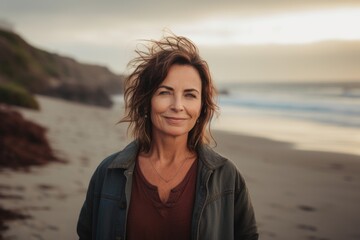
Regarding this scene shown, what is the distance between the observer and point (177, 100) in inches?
97.0

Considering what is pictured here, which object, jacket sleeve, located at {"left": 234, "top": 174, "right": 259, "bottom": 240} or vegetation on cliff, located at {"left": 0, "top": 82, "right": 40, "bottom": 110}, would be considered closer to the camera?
jacket sleeve, located at {"left": 234, "top": 174, "right": 259, "bottom": 240}

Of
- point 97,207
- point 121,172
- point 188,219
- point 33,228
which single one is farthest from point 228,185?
point 33,228

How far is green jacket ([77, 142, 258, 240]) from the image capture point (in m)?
2.40

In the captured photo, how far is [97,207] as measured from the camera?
2.59 metres

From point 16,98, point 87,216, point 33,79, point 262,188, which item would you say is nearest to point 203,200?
point 87,216

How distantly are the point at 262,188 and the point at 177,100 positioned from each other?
17.8ft

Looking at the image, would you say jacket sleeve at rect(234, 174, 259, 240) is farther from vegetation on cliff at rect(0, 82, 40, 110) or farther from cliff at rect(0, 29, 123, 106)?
cliff at rect(0, 29, 123, 106)

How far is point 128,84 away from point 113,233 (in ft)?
3.28

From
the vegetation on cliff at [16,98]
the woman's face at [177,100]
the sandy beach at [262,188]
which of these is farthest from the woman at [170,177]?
the vegetation on cliff at [16,98]

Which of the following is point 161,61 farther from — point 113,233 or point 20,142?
point 20,142

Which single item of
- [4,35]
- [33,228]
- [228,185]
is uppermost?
[4,35]

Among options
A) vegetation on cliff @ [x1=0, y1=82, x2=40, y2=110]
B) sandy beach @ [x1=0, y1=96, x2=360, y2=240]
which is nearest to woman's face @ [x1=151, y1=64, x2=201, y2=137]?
sandy beach @ [x1=0, y1=96, x2=360, y2=240]

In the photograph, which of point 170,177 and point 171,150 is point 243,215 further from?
point 171,150

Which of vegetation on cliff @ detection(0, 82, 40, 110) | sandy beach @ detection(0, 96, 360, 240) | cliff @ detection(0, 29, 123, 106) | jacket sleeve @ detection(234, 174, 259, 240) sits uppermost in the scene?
cliff @ detection(0, 29, 123, 106)
